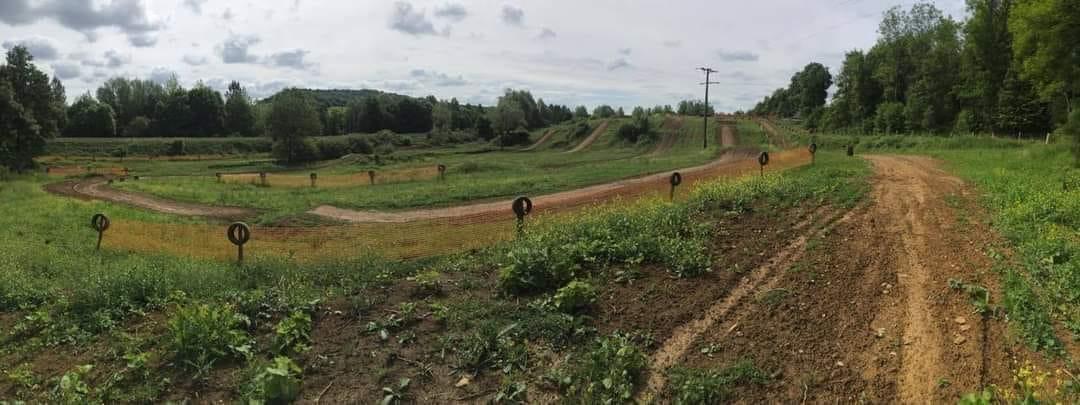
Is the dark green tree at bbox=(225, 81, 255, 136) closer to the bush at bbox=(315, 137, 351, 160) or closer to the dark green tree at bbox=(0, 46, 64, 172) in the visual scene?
the bush at bbox=(315, 137, 351, 160)

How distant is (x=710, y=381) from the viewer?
16.8 ft

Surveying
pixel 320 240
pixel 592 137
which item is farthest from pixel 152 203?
pixel 592 137

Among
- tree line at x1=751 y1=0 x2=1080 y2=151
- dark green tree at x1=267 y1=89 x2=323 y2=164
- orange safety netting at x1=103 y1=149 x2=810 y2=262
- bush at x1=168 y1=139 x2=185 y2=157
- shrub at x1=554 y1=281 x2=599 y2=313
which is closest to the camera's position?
shrub at x1=554 y1=281 x2=599 y2=313

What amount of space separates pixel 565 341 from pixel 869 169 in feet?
51.7

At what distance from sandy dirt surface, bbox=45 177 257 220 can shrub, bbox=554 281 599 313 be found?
692 inches

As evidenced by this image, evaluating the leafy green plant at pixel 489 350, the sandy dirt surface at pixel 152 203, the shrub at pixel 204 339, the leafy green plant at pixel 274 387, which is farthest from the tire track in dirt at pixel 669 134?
the leafy green plant at pixel 274 387

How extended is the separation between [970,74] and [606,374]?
58131 millimetres

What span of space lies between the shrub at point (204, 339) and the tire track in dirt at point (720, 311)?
3893mm

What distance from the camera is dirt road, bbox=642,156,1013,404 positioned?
511 centimetres

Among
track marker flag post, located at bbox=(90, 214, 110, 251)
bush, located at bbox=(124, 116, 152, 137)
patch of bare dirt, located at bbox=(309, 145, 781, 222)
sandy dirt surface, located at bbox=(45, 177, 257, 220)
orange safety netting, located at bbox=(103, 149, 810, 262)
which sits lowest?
sandy dirt surface, located at bbox=(45, 177, 257, 220)

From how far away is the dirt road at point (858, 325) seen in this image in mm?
5105

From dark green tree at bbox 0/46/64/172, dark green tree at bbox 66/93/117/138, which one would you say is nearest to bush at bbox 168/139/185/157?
dark green tree at bbox 66/93/117/138

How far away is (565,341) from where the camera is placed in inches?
236

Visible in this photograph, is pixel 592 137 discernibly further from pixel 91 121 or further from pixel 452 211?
pixel 91 121
